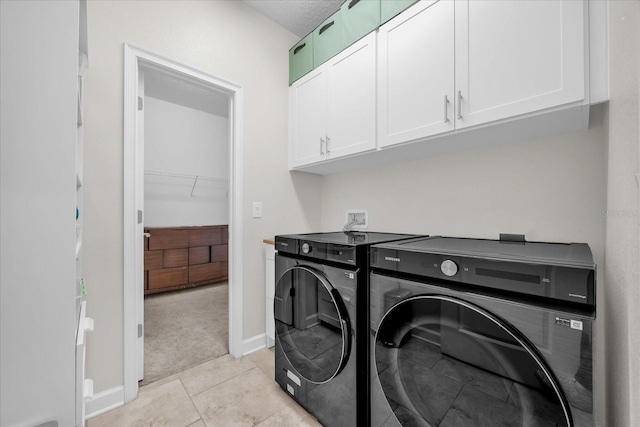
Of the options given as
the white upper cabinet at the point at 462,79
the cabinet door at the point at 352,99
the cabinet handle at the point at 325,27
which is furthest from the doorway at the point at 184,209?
the white upper cabinet at the point at 462,79

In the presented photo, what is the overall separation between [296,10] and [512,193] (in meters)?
2.05

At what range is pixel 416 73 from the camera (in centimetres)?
136

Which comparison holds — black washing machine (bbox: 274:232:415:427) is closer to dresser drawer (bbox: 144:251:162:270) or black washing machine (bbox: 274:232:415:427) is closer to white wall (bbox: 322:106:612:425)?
white wall (bbox: 322:106:612:425)

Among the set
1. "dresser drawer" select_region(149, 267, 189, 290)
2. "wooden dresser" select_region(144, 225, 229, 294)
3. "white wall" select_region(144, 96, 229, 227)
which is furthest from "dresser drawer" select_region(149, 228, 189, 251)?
"white wall" select_region(144, 96, 229, 227)

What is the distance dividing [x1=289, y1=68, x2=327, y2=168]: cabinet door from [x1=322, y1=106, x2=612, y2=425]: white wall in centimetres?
51

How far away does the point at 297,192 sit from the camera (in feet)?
7.66

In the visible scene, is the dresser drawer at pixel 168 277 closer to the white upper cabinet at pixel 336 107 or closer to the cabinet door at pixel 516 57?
the white upper cabinet at pixel 336 107

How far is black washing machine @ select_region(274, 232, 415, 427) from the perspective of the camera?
1.15m

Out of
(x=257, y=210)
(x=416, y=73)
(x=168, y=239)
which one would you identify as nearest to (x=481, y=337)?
(x=416, y=73)

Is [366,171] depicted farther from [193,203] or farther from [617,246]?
[193,203]

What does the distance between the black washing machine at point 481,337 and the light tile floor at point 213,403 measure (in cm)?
61

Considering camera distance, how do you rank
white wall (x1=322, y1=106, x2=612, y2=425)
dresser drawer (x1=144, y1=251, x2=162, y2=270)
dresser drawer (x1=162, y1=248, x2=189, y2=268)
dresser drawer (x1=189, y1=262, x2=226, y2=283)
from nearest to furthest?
white wall (x1=322, y1=106, x2=612, y2=425) < dresser drawer (x1=144, y1=251, x2=162, y2=270) < dresser drawer (x1=162, y1=248, x2=189, y2=268) < dresser drawer (x1=189, y1=262, x2=226, y2=283)

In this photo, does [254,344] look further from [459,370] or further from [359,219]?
[459,370]

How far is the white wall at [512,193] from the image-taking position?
114 centimetres
